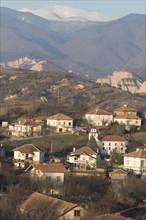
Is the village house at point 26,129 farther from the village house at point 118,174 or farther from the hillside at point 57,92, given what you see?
the hillside at point 57,92

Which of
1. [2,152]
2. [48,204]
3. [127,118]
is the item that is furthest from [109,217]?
[127,118]

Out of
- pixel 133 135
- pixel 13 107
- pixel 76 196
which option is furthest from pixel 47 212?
→ pixel 13 107

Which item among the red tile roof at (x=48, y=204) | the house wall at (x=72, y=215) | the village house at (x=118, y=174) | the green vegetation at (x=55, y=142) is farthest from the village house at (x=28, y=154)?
the house wall at (x=72, y=215)

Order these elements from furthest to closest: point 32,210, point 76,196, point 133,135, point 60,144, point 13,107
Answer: point 13,107 < point 133,135 < point 60,144 < point 76,196 < point 32,210

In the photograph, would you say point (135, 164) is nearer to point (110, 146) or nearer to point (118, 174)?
point (118, 174)

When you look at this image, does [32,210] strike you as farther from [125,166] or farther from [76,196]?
[125,166]
